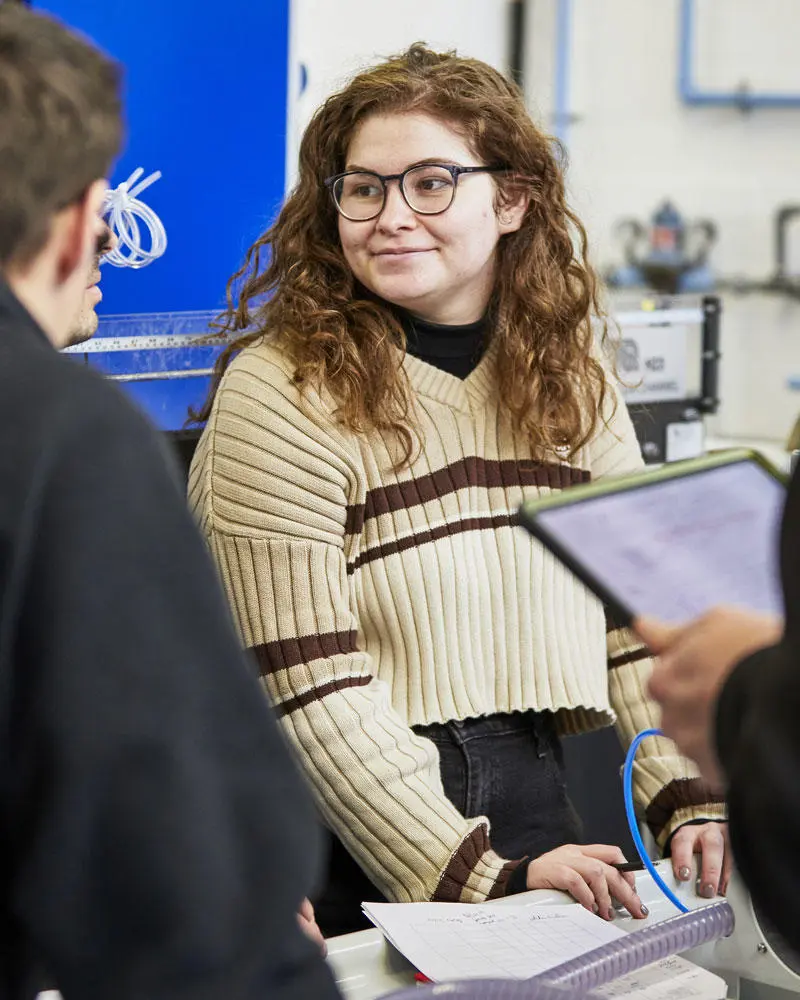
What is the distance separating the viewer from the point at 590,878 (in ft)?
4.17

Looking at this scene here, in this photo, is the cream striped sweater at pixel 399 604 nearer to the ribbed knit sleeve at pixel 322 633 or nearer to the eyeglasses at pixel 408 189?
the ribbed knit sleeve at pixel 322 633

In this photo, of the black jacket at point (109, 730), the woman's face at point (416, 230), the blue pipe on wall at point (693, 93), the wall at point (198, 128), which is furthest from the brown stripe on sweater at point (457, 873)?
the blue pipe on wall at point (693, 93)

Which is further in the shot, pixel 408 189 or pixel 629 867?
pixel 408 189

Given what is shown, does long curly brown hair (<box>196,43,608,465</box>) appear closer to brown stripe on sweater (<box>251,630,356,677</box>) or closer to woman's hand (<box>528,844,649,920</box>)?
brown stripe on sweater (<box>251,630,356,677</box>)

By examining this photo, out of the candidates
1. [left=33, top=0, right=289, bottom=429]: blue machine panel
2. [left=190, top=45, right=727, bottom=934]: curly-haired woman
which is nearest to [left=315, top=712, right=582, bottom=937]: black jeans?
[left=190, top=45, right=727, bottom=934]: curly-haired woman

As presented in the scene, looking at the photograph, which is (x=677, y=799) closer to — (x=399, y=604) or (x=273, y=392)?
(x=399, y=604)

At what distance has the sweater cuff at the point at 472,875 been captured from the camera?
1.35 metres

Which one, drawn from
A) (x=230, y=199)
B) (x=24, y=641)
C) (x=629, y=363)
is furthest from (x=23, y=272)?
(x=629, y=363)

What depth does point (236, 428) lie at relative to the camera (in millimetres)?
1474

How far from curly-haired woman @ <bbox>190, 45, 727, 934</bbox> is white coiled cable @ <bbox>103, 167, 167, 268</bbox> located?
302mm

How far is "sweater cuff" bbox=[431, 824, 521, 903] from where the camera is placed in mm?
1352

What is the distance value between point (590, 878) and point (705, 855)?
171mm

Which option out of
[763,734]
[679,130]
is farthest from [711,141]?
[763,734]

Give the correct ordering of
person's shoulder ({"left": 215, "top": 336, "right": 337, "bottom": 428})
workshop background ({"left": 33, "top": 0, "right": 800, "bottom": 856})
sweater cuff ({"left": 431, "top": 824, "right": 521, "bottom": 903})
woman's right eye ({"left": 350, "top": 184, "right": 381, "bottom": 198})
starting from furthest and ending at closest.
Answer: workshop background ({"left": 33, "top": 0, "right": 800, "bottom": 856})
woman's right eye ({"left": 350, "top": 184, "right": 381, "bottom": 198})
person's shoulder ({"left": 215, "top": 336, "right": 337, "bottom": 428})
sweater cuff ({"left": 431, "top": 824, "right": 521, "bottom": 903})
